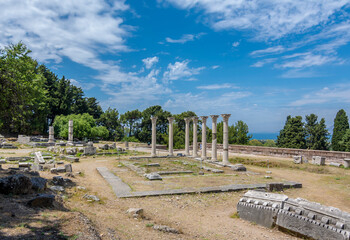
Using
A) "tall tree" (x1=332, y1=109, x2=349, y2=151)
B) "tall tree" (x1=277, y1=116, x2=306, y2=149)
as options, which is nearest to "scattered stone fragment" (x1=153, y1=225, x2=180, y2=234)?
"tall tree" (x1=277, y1=116, x2=306, y2=149)

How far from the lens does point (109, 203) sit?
940 centimetres

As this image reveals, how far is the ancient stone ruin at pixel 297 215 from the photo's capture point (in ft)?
19.9

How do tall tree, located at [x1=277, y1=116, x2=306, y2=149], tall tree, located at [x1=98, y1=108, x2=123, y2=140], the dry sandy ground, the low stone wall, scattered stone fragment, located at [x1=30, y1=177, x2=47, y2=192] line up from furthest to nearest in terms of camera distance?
1. tall tree, located at [x1=98, y1=108, x2=123, y2=140]
2. tall tree, located at [x1=277, y1=116, x2=306, y2=149]
3. the low stone wall
4. scattered stone fragment, located at [x1=30, y1=177, x2=47, y2=192]
5. the dry sandy ground

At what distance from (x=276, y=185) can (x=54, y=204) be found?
10637 mm

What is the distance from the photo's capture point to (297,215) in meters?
6.82

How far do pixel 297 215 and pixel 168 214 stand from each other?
427 cm

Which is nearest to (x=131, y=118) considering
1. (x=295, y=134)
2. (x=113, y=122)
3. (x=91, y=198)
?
(x=113, y=122)

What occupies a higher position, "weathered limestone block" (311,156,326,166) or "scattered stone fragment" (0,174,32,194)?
"scattered stone fragment" (0,174,32,194)

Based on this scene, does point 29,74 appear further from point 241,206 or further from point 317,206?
point 317,206

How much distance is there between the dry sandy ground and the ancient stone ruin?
322mm

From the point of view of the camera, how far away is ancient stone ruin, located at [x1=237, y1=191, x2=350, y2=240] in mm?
6059

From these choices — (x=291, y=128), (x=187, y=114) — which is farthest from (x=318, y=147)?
(x=187, y=114)

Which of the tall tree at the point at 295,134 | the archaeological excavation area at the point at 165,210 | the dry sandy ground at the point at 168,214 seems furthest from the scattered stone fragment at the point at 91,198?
the tall tree at the point at 295,134

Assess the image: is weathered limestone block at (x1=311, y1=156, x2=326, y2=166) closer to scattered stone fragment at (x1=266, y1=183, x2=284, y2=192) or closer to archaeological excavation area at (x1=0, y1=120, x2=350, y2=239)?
archaeological excavation area at (x1=0, y1=120, x2=350, y2=239)
